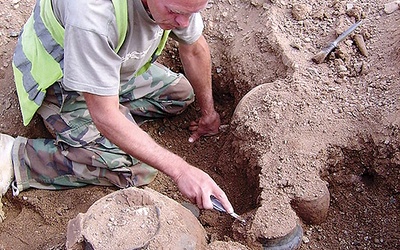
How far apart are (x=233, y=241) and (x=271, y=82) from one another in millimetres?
915

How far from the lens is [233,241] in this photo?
225 centimetres

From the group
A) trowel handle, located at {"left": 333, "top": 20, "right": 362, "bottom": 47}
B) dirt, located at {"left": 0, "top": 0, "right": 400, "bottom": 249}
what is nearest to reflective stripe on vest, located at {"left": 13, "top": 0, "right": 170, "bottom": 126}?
dirt, located at {"left": 0, "top": 0, "right": 400, "bottom": 249}

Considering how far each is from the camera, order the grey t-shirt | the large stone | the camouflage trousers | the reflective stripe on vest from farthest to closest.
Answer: the camouflage trousers
the reflective stripe on vest
the grey t-shirt
the large stone

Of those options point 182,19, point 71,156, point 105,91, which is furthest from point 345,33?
point 71,156

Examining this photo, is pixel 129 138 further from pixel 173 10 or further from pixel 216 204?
Answer: pixel 173 10

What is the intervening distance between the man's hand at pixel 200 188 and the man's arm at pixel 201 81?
2.87ft

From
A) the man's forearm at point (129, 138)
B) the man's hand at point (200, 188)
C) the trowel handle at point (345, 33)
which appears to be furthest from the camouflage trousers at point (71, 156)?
the trowel handle at point (345, 33)

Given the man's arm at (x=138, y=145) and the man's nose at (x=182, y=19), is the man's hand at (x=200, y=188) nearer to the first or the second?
the man's arm at (x=138, y=145)

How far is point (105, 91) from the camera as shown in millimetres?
2178

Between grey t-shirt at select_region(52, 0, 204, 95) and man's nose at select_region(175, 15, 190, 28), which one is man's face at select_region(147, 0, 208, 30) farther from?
grey t-shirt at select_region(52, 0, 204, 95)

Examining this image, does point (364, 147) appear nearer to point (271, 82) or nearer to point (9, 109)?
point (271, 82)

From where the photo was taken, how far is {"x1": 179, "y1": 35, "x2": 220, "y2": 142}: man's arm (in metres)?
2.90

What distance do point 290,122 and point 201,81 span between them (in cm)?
61

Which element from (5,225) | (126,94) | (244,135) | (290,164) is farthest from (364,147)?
(5,225)
